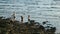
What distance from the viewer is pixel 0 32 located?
3.63 meters

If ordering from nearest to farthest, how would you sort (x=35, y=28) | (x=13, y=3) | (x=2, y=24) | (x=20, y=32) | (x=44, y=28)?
(x=2, y=24), (x=20, y=32), (x=35, y=28), (x=44, y=28), (x=13, y=3)

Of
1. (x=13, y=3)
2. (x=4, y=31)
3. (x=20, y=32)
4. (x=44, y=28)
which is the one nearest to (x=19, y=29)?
(x=20, y=32)

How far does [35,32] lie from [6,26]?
36.2 inches

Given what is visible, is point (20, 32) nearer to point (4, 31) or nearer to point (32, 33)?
point (32, 33)

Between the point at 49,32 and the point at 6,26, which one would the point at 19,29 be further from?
the point at 49,32

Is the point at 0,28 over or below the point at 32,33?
over

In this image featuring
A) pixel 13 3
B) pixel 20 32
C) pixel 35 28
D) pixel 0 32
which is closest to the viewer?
pixel 0 32

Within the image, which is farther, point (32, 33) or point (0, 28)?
point (32, 33)

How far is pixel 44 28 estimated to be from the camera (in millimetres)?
5137

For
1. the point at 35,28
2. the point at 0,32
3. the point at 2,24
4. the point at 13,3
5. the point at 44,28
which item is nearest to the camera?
the point at 0,32

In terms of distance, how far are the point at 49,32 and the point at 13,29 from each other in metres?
1.51

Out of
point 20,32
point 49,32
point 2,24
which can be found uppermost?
point 2,24

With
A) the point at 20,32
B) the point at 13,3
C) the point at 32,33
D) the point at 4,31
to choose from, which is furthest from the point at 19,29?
the point at 13,3

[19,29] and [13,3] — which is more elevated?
[13,3]
